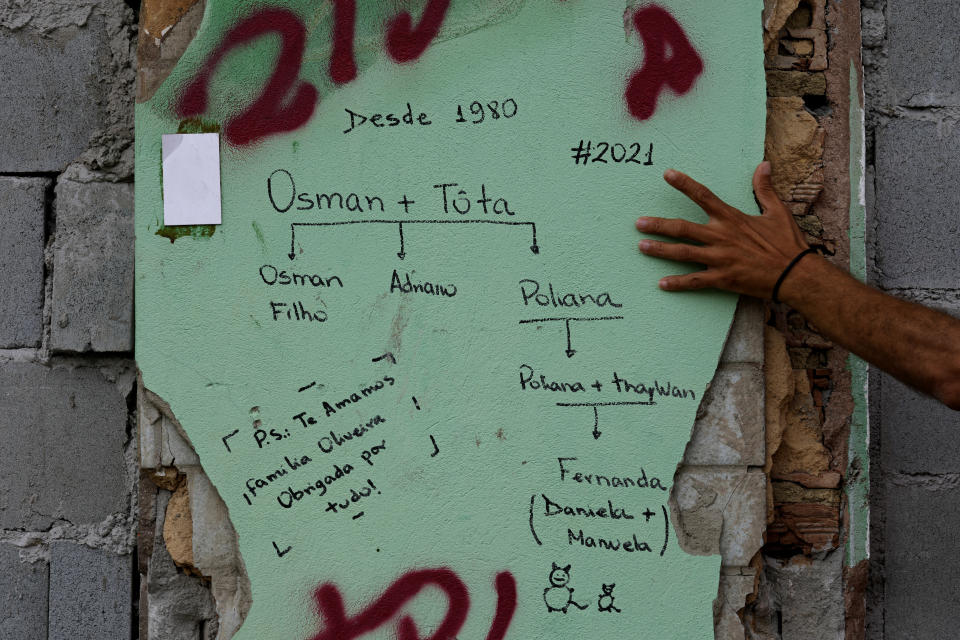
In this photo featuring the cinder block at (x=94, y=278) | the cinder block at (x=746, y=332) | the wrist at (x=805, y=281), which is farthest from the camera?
the cinder block at (x=94, y=278)

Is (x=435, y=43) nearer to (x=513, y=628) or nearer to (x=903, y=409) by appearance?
(x=513, y=628)

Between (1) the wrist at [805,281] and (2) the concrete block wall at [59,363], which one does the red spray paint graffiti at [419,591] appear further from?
(1) the wrist at [805,281]

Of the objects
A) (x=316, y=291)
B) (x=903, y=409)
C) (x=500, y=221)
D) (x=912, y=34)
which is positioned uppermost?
(x=912, y=34)

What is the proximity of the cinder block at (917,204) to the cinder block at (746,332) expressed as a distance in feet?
1.65

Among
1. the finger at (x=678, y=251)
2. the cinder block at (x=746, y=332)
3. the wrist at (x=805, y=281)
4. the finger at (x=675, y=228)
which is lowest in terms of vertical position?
the cinder block at (x=746, y=332)

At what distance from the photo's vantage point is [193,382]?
1547 millimetres

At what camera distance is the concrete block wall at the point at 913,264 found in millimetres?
1834

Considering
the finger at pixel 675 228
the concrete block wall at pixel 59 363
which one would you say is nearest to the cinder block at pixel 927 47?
the finger at pixel 675 228

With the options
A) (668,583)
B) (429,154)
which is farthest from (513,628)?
(429,154)

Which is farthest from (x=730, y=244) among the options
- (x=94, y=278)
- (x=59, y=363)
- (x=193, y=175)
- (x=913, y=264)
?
Result: (x=59, y=363)

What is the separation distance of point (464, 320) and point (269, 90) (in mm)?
646

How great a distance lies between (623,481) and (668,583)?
0.23 metres

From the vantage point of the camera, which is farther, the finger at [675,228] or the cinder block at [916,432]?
the cinder block at [916,432]

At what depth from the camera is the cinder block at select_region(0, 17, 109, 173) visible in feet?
6.12
